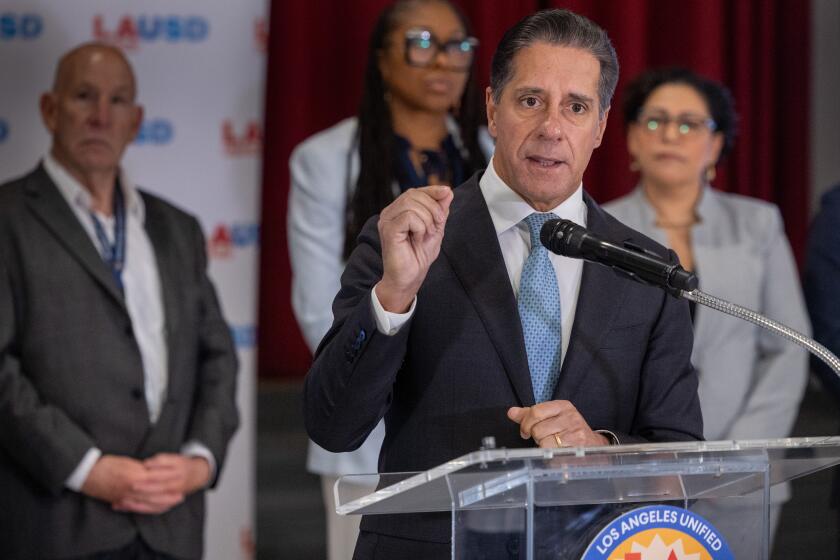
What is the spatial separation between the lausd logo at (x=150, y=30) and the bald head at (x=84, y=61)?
32 cm

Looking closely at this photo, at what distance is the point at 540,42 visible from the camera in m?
1.85

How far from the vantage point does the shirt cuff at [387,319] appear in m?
1.69

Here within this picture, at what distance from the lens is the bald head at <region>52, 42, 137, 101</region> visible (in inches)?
129

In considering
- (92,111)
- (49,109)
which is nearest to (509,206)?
(92,111)

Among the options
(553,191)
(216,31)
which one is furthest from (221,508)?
(553,191)

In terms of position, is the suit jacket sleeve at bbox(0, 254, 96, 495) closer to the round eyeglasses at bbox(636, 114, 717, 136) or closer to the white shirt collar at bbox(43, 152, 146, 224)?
the white shirt collar at bbox(43, 152, 146, 224)

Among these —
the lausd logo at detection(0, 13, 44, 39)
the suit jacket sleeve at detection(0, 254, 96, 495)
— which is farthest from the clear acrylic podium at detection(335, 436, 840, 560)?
the lausd logo at detection(0, 13, 44, 39)

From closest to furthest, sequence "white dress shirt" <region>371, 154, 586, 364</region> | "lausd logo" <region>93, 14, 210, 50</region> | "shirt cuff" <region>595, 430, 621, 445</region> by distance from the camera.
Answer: "shirt cuff" <region>595, 430, 621, 445</region>
"white dress shirt" <region>371, 154, 586, 364</region>
"lausd logo" <region>93, 14, 210, 50</region>

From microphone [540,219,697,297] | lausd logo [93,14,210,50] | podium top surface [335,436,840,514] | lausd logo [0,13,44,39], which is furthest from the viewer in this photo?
lausd logo [93,14,210,50]

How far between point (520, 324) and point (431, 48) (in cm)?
157

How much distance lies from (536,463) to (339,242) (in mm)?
1810

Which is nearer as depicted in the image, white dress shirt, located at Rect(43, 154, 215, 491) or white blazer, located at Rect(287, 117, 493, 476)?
white dress shirt, located at Rect(43, 154, 215, 491)

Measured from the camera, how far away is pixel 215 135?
3.73 m

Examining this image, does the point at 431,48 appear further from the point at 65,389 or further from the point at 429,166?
the point at 65,389
